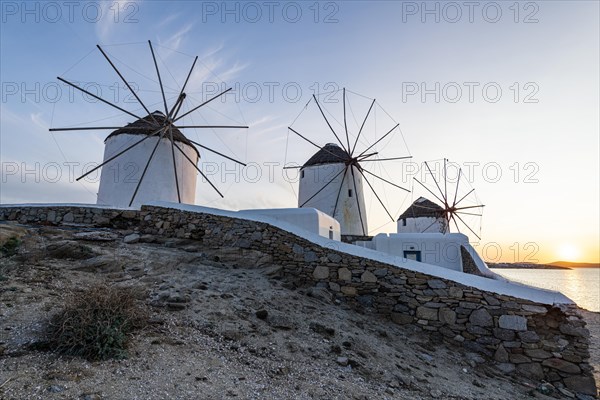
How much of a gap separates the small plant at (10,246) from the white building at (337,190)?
12.5 meters

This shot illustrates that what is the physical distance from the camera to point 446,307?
5.61m

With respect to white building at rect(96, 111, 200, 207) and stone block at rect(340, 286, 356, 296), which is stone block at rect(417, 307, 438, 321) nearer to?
stone block at rect(340, 286, 356, 296)

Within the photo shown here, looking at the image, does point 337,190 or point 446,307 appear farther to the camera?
point 337,190

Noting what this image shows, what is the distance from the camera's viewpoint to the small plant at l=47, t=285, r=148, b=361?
304 cm

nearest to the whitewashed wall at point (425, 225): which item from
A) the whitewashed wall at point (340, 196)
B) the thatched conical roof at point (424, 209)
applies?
the thatched conical roof at point (424, 209)

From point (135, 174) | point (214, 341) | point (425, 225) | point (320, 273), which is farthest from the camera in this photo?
point (425, 225)

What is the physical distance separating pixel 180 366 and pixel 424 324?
4.17 m

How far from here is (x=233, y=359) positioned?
138 inches

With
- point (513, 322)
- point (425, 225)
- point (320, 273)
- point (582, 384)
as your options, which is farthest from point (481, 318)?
point (425, 225)

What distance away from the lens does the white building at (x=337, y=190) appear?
664 inches

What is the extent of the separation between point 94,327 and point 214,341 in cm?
124

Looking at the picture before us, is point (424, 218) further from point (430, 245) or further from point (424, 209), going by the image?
point (430, 245)

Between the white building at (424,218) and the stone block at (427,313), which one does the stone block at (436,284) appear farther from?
the white building at (424,218)

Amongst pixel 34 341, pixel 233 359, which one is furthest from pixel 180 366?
pixel 34 341
